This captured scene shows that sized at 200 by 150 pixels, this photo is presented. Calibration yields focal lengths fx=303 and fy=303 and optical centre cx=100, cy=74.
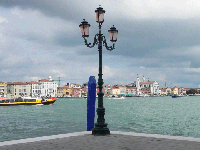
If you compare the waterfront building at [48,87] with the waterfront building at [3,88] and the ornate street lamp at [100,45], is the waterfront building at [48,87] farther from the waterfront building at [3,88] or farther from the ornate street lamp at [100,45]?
the ornate street lamp at [100,45]

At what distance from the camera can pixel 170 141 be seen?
9266 millimetres

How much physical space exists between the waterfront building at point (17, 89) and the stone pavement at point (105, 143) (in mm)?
150560

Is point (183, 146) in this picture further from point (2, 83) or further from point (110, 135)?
point (2, 83)

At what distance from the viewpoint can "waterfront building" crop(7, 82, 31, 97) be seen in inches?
6181

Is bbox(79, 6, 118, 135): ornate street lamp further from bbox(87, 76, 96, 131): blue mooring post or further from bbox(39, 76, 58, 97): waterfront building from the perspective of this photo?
bbox(39, 76, 58, 97): waterfront building

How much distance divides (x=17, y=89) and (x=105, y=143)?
15553cm

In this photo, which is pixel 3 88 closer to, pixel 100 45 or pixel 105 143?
pixel 100 45

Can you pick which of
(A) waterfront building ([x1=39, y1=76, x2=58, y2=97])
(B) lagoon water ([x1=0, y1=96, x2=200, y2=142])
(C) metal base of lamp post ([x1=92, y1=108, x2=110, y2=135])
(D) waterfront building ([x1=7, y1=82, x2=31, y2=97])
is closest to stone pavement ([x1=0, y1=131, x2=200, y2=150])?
(C) metal base of lamp post ([x1=92, y1=108, x2=110, y2=135])

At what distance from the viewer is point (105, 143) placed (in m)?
8.97

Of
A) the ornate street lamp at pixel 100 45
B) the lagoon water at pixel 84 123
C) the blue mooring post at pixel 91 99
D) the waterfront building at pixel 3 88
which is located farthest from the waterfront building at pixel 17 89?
the ornate street lamp at pixel 100 45

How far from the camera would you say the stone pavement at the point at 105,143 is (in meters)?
8.26

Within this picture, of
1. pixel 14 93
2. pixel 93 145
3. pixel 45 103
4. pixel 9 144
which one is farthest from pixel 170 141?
pixel 14 93

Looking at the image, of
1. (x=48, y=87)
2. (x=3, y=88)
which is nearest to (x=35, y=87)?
(x=48, y=87)

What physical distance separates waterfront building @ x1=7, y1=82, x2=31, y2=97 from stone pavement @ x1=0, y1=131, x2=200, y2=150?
151 metres
